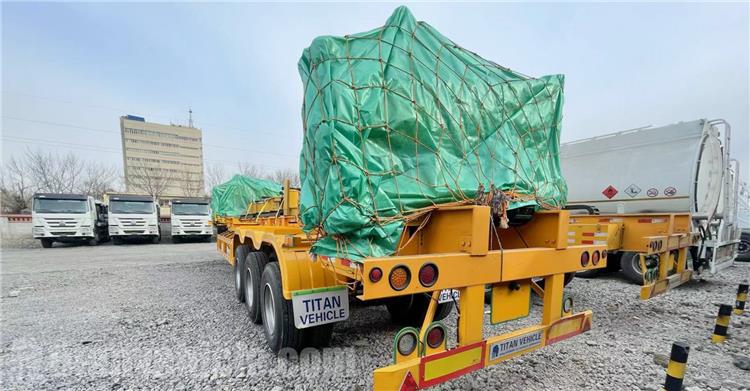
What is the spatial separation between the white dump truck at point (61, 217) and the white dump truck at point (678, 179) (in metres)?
19.1

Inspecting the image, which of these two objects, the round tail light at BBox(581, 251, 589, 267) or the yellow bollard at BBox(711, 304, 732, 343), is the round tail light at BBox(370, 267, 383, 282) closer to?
the round tail light at BBox(581, 251, 589, 267)

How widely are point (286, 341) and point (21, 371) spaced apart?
2432mm

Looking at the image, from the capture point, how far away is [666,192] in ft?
19.4

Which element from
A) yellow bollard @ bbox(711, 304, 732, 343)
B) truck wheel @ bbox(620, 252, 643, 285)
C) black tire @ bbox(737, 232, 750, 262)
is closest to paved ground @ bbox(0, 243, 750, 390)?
yellow bollard @ bbox(711, 304, 732, 343)

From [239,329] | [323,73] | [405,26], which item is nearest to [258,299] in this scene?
[239,329]

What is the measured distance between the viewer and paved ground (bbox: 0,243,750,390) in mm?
2646

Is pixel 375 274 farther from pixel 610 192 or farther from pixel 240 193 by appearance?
pixel 240 193

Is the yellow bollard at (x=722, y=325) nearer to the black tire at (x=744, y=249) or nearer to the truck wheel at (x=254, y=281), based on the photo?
the truck wheel at (x=254, y=281)

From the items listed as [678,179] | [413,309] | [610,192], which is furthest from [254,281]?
[678,179]

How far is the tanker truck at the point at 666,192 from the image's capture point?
5335 mm

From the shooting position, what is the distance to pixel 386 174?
2.17 m

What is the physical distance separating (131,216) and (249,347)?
49.5ft

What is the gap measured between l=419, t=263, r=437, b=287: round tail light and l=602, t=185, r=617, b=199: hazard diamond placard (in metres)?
6.79

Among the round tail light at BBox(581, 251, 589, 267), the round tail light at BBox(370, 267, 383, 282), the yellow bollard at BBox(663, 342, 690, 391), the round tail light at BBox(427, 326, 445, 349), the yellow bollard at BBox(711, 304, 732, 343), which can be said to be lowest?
the yellow bollard at BBox(711, 304, 732, 343)
